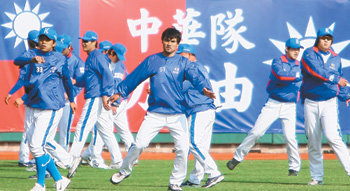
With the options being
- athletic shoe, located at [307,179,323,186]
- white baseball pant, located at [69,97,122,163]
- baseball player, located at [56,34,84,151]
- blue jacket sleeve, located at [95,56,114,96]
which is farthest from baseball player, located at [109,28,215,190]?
baseball player, located at [56,34,84,151]

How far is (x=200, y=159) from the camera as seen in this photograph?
9.54m

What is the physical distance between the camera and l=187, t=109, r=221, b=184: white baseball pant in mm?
9539

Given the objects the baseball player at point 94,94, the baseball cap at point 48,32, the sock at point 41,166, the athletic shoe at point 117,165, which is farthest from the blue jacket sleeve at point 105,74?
the sock at point 41,166

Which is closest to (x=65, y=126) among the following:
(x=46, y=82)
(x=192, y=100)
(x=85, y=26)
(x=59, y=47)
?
(x=59, y=47)

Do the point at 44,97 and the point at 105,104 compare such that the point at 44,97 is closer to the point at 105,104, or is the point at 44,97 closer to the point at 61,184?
the point at 61,184

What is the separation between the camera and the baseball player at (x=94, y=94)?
1173 centimetres

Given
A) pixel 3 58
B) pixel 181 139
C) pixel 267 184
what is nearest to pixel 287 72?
pixel 267 184

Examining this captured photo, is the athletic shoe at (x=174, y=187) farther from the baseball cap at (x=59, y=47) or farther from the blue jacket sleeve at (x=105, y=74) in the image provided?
the baseball cap at (x=59, y=47)

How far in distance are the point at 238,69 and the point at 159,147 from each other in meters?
2.56

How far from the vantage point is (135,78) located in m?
8.91

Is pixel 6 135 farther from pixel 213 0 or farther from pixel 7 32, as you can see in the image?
pixel 213 0

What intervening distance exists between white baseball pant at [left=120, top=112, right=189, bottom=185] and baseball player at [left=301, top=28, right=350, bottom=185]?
7.02ft

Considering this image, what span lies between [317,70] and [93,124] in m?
3.91

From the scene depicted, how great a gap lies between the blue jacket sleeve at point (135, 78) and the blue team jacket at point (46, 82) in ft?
2.84
